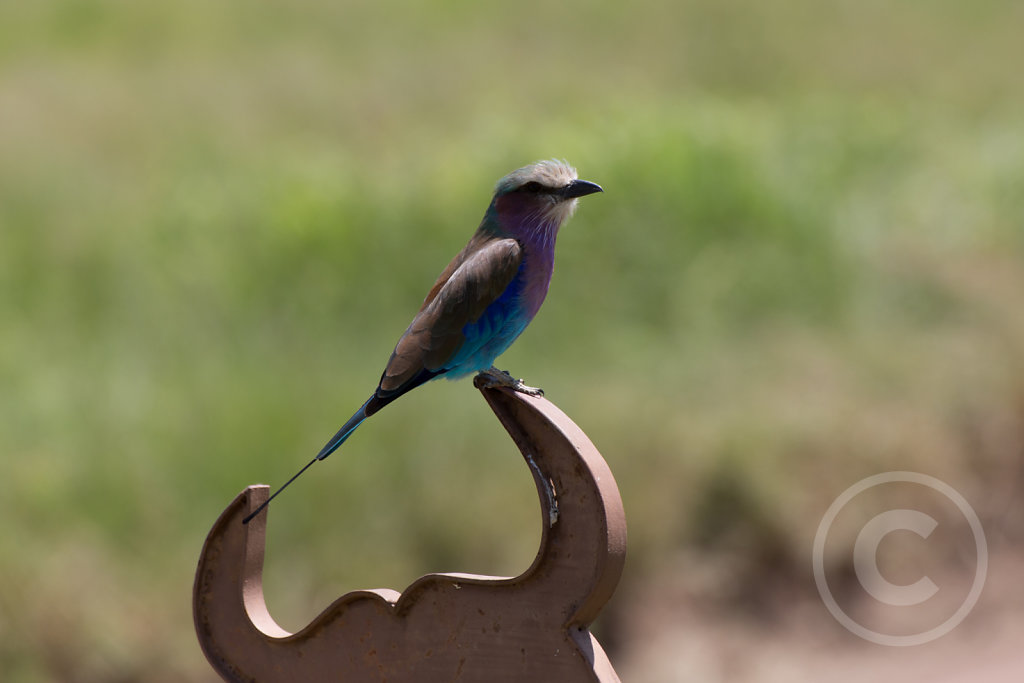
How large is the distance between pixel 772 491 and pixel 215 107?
6329mm

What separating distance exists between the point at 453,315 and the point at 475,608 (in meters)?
0.57

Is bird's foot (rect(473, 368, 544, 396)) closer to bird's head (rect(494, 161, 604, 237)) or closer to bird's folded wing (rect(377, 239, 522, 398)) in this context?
bird's folded wing (rect(377, 239, 522, 398))

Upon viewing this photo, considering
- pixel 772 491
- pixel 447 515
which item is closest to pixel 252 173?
pixel 447 515

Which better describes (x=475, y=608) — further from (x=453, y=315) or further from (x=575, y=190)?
(x=575, y=190)

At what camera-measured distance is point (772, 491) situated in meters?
6.57

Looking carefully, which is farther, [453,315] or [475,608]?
[453,315]

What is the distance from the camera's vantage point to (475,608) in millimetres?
1931

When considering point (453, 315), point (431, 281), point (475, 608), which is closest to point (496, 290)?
point (453, 315)

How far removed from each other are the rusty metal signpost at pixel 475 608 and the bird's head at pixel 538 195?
384mm

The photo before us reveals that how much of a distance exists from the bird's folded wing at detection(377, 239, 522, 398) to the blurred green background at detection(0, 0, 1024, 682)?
3.85m

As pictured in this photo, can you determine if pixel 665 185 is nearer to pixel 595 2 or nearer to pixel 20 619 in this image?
pixel 595 2

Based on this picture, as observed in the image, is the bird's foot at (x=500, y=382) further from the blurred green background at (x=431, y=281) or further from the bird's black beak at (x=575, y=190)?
the blurred green background at (x=431, y=281)

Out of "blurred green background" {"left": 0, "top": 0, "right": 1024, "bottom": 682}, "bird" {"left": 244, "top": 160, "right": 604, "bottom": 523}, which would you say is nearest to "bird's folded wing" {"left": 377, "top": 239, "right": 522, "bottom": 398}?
"bird" {"left": 244, "top": 160, "right": 604, "bottom": 523}

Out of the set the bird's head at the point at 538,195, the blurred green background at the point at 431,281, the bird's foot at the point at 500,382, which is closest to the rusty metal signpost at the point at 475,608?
the bird's foot at the point at 500,382
